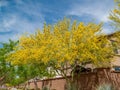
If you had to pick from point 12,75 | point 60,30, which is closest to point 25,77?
point 12,75

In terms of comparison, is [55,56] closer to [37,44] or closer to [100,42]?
[37,44]

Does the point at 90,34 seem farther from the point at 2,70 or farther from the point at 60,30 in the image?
the point at 2,70

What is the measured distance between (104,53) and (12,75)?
51.6 feet

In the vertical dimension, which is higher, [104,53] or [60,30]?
[60,30]

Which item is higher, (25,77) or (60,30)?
(60,30)

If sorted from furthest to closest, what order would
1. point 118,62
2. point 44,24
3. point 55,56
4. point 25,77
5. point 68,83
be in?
point 25,77
point 118,62
point 44,24
point 68,83
point 55,56

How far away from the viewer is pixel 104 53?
2375 centimetres

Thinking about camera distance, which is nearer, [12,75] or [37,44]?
[37,44]

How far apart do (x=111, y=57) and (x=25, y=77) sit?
16.5m

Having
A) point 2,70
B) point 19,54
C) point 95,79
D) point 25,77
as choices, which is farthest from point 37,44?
point 25,77

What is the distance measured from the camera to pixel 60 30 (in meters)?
25.0

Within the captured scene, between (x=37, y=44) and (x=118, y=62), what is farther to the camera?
(x=118, y=62)

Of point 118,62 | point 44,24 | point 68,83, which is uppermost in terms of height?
point 44,24

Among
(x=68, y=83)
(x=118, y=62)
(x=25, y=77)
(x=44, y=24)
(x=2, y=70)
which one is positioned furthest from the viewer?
(x=25, y=77)
